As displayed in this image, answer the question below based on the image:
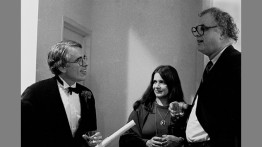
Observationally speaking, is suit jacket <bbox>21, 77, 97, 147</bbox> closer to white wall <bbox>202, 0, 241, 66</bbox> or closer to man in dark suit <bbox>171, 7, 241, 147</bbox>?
man in dark suit <bbox>171, 7, 241, 147</bbox>

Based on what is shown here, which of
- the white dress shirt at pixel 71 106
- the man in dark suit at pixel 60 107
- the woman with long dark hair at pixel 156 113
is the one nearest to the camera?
the man in dark suit at pixel 60 107

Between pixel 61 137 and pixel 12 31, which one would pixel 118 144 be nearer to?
pixel 61 137

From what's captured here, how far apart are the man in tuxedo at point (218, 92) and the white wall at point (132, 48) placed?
0.36 m

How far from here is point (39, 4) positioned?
1702 millimetres

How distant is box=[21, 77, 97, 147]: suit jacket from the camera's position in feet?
5.10

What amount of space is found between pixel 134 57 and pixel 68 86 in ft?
1.55

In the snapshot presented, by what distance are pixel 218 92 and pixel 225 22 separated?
0.35 metres

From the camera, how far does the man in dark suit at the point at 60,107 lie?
5.15ft

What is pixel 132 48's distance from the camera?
198 centimetres

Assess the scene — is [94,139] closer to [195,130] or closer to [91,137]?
[91,137]

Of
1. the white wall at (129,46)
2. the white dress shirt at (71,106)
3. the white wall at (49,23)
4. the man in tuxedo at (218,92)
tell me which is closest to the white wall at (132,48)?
the white wall at (129,46)

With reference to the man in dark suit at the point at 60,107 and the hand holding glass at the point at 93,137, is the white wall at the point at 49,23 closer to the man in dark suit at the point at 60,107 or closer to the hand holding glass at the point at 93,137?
the man in dark suit at the point at 60,107

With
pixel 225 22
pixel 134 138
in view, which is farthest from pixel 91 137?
pixel 225 22

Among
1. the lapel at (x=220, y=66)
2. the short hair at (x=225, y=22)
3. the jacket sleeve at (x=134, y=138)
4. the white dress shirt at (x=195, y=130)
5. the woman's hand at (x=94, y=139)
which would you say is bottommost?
the jacket sleeve at (x=134, y=138)
